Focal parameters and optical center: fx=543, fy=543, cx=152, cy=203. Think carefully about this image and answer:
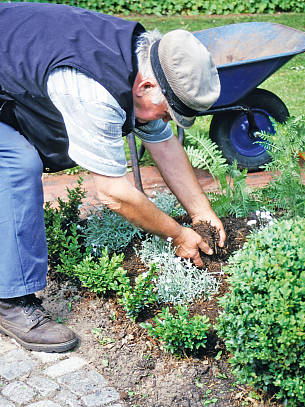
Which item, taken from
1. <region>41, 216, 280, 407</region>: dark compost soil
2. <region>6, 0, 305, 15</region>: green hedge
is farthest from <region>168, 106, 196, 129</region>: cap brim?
<region>6, 0, 305, 15</region>: green hedge

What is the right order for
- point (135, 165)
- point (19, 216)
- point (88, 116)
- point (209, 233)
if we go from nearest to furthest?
point (88, 116)
point (19, 216)
point (209, 233)
point (135, 165)

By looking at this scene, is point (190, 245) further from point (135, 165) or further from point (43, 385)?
point (135, 165)

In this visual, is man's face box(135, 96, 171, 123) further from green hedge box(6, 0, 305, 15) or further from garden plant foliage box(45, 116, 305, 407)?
green hedge box(6, 0, 305, 15)

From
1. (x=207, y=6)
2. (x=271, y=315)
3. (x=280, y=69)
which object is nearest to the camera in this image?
(x=271, y=315)

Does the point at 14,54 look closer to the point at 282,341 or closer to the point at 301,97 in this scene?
the point at 282,341

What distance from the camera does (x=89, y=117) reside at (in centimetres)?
233

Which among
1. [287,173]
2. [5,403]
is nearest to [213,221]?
[287,173]

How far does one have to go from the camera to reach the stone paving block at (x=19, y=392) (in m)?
2.41

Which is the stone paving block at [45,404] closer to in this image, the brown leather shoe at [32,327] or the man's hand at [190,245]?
the brown leather shoe at [32,327]

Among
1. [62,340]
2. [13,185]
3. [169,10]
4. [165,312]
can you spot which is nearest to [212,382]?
[165,312]

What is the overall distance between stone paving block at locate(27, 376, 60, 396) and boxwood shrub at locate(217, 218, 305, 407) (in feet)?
2.70

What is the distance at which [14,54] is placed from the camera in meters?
2.54

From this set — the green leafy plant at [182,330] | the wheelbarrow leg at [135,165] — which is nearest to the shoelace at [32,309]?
the green leafy plant at [182,330]

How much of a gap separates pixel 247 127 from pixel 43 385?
121 inches
